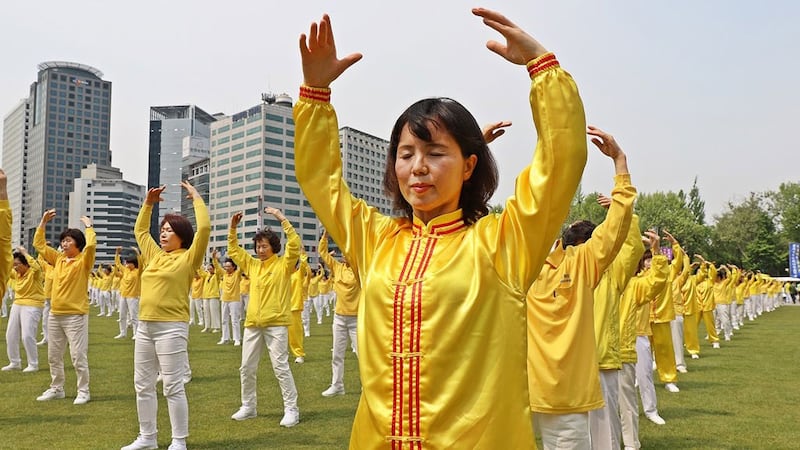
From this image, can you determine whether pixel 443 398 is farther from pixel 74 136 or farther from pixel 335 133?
pixel 74 136

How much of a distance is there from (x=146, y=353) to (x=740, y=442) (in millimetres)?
6934

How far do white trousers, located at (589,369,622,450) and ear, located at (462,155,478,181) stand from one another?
3.69 metres

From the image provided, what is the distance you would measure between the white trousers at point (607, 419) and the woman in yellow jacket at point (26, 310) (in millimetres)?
11130

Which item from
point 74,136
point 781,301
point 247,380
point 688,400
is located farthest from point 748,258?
point 74,136

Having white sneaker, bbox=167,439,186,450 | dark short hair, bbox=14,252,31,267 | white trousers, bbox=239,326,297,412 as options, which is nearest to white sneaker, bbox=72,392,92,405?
white trousers, bbox=239,326,297,412

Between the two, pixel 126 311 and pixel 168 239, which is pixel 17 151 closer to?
pixel 126 311

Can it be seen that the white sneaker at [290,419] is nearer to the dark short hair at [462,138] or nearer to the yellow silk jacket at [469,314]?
the yellow silk jacket at [469,314]

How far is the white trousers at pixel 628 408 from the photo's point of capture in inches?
295

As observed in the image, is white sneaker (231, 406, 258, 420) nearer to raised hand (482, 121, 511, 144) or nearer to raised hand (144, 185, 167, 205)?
raised hand (144, 185, 167, 205)

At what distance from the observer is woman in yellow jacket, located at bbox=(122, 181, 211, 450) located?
7.30 metres

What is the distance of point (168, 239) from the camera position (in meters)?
7.82

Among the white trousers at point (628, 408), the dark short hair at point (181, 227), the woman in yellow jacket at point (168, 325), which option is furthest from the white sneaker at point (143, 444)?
the white trousers at point (628, 408)

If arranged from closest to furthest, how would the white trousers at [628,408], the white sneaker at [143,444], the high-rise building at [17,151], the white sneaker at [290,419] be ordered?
the white sneaker at [143,444] < the white trousers at [628,408] < the white sneaker at [290,419] < the high-rise building at [17,151]

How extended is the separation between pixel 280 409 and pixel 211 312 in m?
14.5
